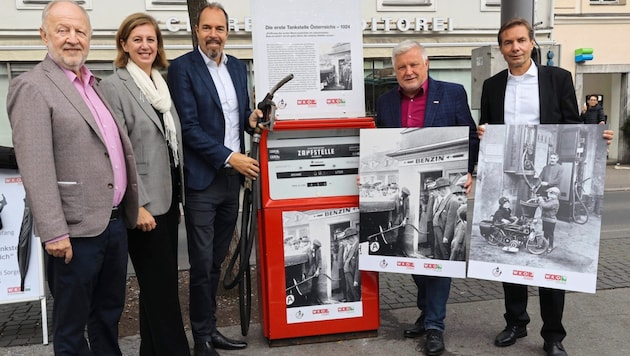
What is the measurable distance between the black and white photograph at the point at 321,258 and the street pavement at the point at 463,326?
33 cm

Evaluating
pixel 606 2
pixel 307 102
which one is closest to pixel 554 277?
pixel 307 102

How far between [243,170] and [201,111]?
43cm

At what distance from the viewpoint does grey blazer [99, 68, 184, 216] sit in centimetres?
279

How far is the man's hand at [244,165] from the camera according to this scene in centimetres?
315

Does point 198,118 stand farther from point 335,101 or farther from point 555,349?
point 555,349

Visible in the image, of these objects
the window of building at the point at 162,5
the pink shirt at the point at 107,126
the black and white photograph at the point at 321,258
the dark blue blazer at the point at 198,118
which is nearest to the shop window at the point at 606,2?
the window of building at the point at 162,5

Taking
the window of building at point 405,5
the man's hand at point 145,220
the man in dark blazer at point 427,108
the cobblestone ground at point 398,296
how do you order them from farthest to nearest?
the window of building at point 405,5, the cobblestone ground at point 398,296, the man in dark blazer at point 427,108, the man's hand at point 145,220

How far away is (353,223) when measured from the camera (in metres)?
3.46

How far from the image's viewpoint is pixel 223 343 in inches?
138

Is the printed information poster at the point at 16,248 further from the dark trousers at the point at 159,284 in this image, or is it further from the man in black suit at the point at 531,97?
the man in black suit at the point at 531,97

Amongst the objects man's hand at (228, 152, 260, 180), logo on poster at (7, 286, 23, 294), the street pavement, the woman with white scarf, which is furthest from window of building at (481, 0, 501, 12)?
logo on poster at (7, 286, 23, 294)

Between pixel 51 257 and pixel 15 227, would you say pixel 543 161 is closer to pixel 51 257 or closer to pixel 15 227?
pixel 51 257

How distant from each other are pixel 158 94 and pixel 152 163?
378 mm

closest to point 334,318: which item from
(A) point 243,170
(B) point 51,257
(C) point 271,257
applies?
(C) point 271,257
